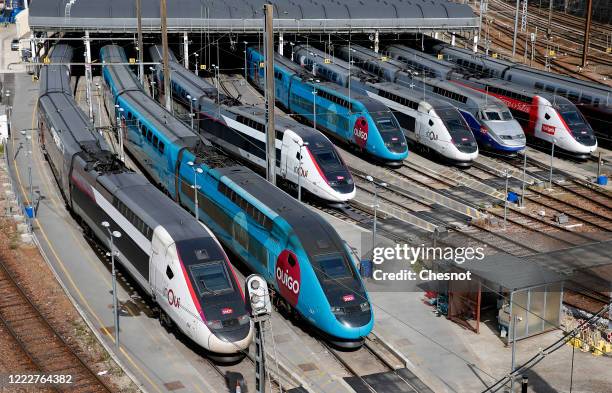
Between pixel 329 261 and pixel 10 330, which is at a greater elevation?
pixel 329 261

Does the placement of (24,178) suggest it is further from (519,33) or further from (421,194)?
(519,33)

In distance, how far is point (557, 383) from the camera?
34125mm

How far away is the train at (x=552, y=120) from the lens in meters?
64.6

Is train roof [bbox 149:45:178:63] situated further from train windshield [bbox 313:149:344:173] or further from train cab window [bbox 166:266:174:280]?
train cab window [bbox 166:266:174:280]

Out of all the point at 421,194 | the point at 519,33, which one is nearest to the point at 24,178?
the point at 421,194

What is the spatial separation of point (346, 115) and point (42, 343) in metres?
32.3

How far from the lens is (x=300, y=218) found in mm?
38594

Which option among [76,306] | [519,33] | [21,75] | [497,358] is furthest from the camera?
[519,33]

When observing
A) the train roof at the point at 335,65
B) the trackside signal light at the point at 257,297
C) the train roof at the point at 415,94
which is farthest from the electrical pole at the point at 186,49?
the trackside signal light at the point at 257,297

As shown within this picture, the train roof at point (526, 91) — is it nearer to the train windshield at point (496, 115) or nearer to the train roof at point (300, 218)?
the train windshield at point (496, 115)

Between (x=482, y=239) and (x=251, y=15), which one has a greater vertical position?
(x=251, y=15)

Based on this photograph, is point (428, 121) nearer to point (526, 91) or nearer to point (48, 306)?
point (526, 91)

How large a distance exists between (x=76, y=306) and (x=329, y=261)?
12079 mm

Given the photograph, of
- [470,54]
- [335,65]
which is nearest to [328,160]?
[335,65]
